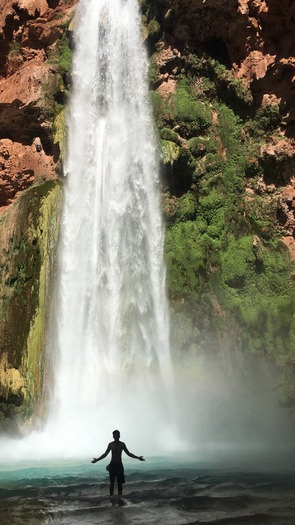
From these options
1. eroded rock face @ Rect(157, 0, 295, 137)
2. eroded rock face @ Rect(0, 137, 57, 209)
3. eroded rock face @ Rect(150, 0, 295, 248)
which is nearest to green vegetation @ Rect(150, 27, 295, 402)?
eroded rock face @ Rect(150, 0, 295, 248)

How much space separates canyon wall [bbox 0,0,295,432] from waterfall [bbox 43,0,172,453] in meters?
0.56

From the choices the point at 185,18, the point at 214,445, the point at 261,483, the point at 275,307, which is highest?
the point at 185,18

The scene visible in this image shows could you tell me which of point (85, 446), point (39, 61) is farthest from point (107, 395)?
point (39, 61)

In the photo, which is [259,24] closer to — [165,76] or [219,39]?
Result: [219,39]

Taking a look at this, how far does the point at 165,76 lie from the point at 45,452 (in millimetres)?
13523

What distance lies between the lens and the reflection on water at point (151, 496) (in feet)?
22.7

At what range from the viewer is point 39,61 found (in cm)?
2041

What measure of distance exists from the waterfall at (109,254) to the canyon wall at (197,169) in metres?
0.56

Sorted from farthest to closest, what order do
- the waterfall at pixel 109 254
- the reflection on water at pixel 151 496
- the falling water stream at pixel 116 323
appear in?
1. the waterfall at pixel 109 254
2. the falling water stream at pixel 116 323
3. the reflection on water at pixel 151 496

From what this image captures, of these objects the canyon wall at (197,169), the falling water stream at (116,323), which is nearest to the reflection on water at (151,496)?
the falling water stream at (116,323)

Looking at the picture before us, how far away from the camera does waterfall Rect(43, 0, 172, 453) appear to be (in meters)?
16.3

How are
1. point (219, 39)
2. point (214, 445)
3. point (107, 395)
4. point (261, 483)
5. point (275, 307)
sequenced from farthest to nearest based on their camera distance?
point (219, 39), point (275, 307), point (107, 395), point (214, 445), point (261, 483)

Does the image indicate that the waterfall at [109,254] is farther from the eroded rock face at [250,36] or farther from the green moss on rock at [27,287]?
the eroded rock face at [250,36]

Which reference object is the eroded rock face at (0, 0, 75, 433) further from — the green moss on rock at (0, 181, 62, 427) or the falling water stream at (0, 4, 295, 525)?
the falling water stream at (0, 4, 295, 525)
